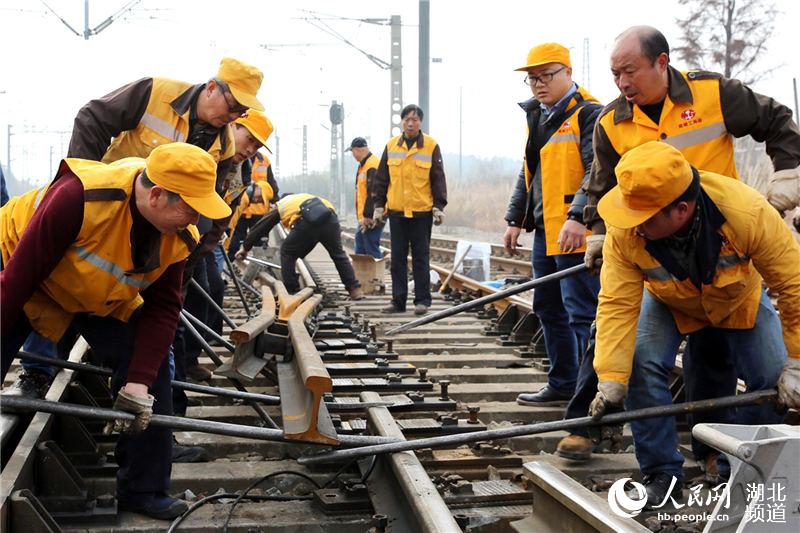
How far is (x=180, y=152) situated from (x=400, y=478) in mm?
1504

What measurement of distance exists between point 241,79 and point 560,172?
191 centimetres

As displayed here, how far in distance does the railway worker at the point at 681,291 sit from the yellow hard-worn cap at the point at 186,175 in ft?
4.90

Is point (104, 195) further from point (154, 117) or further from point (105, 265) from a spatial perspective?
point (154, 117)

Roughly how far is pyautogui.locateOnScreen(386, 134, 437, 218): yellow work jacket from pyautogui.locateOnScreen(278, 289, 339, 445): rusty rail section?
4221 mm

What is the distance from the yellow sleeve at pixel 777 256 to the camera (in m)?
3.54

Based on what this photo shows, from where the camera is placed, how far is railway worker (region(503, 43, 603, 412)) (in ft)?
17.9

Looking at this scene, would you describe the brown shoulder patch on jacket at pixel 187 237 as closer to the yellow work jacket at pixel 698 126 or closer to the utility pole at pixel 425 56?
the yellow work jacket at pixel 698 126

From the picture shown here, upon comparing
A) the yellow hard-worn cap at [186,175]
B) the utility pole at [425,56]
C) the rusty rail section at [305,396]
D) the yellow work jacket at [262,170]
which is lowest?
the rusty rail section at [305,396]

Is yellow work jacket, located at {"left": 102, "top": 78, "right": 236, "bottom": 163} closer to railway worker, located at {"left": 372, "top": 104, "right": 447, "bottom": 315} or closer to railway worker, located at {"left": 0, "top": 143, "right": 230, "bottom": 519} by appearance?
railway worker, located at {"left": 0, "top": 143, "right": 230, "bottom": 519}

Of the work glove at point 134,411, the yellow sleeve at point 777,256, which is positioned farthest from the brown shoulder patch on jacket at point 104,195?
the yellow sleeve at point 777,256

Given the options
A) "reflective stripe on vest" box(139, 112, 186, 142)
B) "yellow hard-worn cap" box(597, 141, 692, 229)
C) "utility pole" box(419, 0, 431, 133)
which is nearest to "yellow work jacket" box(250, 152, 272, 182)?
"utility pole" box(419, 0, 431, 133)

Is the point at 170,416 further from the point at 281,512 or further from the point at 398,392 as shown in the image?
the point at 398,392

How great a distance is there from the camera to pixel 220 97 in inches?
202

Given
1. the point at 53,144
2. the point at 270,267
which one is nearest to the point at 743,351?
the point at 270,267
